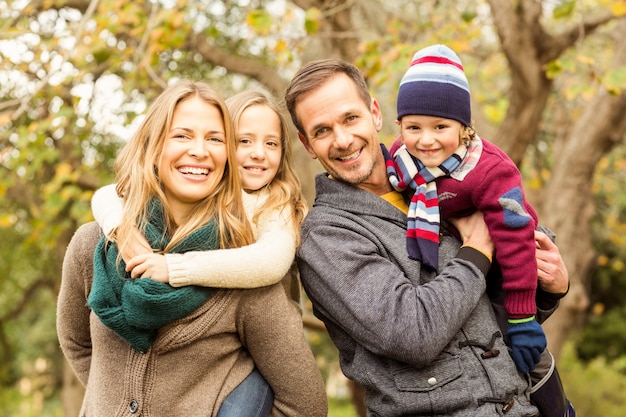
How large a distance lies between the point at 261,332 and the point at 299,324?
154 mm

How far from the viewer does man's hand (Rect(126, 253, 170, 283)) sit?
2.03 metres

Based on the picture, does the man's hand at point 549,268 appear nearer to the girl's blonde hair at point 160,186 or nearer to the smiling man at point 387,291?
the smiling man at point 387,291

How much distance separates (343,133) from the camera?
2.44 meters

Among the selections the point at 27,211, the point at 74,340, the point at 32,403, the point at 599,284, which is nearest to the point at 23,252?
the point at 27,211

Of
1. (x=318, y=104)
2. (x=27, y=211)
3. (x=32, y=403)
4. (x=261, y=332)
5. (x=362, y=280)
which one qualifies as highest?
(x=318, y=104)

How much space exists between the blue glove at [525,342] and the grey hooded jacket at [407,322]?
1.2 inches

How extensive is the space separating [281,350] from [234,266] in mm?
338

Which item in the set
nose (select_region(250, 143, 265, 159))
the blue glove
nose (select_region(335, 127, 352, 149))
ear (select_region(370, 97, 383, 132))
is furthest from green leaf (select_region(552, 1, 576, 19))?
the blue glove

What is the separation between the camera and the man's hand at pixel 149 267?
6.67 feet

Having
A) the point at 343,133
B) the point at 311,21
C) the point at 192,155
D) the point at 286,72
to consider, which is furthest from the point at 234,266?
the point at 286,72

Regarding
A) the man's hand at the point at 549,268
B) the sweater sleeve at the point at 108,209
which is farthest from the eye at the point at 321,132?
the man's hand at the point at 549,268

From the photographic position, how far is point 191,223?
2209 mm

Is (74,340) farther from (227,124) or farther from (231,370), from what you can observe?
(227,124)

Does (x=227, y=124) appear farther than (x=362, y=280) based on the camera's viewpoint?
Yes
